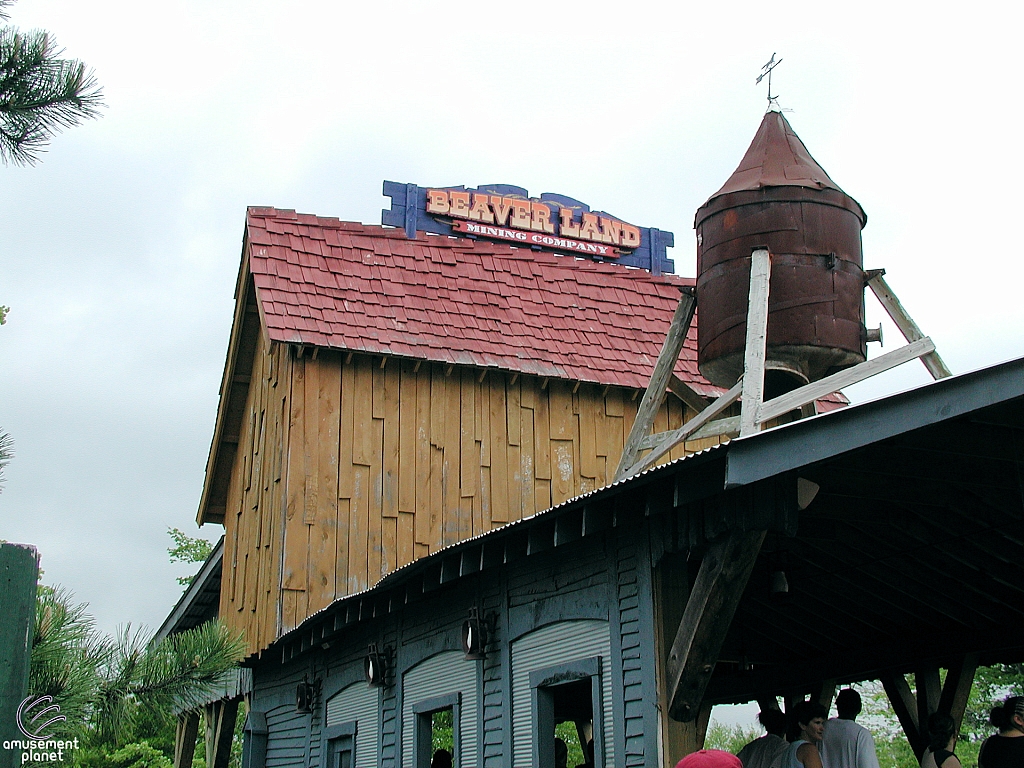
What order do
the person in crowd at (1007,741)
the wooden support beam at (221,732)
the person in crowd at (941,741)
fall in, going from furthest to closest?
1. the wooden support beam at (221,732)
2. the person in crowd at (941,741)
3. the person in crowd at (1007,741)

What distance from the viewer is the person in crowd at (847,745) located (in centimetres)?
749

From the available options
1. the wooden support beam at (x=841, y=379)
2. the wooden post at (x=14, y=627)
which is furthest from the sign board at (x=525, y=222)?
the wooden post at (x=14, y=627)

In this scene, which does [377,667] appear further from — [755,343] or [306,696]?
[755,343]

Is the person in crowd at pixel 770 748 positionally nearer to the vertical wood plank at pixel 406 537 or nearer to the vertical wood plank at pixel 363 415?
the vertical wood plank at pixel 406 537

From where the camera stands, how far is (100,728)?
4.41 m

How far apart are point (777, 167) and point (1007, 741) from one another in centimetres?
628

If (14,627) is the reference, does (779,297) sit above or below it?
above

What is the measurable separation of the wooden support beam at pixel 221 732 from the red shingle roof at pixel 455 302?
6.87 meters

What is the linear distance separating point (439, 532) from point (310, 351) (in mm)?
2805

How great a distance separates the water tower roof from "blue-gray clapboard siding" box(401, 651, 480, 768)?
4.87m

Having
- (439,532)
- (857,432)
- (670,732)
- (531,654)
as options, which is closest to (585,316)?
(439,532)

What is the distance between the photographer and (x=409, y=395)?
51.8 ft

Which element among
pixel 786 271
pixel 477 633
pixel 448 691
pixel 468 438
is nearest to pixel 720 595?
pixel 477 633

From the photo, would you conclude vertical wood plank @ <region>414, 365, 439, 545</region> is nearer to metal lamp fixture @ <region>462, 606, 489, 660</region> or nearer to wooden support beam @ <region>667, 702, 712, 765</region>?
metal lamp fixture @ <region>462, 606, 489, 660</region>
